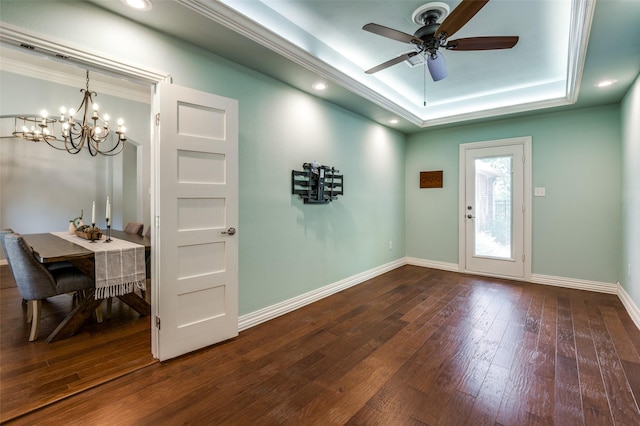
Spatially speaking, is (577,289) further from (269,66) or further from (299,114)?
(269,66)

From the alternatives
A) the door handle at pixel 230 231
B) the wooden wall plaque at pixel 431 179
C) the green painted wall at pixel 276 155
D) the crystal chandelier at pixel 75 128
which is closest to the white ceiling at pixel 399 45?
the green painted wall at pixel 276 155

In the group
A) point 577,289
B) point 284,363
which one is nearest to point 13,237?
point 284,363

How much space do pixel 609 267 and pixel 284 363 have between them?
14.6 ft

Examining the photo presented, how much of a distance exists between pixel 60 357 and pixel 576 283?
19.3ft

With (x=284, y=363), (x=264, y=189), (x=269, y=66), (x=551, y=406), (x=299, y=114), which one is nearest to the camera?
(x=551, y=406)

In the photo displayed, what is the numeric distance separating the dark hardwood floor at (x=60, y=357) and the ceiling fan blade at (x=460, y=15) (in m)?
3.22

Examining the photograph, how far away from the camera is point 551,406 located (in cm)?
173

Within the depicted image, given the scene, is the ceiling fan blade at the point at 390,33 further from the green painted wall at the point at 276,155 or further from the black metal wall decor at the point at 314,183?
the black metal wall decor at the point at 314,183

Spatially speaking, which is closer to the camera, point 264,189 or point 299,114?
point 264,189

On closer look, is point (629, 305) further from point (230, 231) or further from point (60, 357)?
point (60, 357)

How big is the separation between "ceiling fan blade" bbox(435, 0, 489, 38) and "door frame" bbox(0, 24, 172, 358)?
2.08 m

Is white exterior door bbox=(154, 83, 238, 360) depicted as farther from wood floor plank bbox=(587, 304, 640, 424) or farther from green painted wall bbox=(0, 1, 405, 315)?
wood floor plank bbox=(587, 304, 640, 424)

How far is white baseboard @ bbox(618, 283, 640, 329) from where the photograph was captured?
2.85 meters

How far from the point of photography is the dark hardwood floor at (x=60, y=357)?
1.82m
